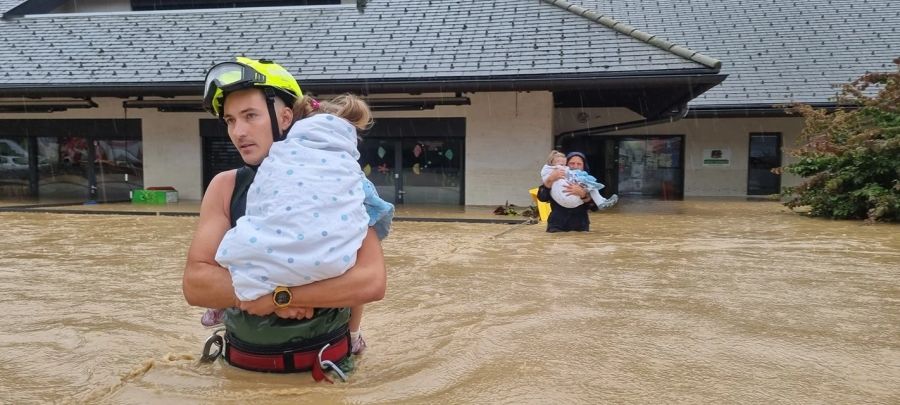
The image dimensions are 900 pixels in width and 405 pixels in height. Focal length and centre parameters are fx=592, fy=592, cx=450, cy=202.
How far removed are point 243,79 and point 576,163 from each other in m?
5.77

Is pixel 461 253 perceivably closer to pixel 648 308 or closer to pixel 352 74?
pixel 648 308

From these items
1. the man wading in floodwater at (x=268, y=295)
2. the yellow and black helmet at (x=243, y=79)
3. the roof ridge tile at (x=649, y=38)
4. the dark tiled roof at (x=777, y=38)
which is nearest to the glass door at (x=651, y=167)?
the dark tiled roof at (x=777, y=38)

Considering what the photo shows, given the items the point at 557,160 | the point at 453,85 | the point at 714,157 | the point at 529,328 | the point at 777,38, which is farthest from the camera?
the point at 777,38

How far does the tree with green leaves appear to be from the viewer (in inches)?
339

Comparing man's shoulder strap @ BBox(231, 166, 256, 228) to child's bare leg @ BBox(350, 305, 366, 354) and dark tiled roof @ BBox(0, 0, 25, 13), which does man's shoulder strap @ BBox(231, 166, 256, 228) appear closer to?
child's bare leg @ BBox(350, 305, 366, 354)

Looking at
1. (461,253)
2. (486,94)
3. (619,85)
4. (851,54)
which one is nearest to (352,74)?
(486,94)

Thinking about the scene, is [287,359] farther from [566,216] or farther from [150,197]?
[150,197]

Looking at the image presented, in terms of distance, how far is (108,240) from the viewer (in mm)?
7227

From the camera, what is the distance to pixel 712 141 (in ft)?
53.7

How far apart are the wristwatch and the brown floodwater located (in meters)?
0.47

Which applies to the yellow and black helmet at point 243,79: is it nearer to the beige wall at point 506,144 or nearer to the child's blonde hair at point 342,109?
the child's blonde hair at point 342,109

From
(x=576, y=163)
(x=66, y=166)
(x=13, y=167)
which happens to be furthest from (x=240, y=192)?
(x=13, y=167)

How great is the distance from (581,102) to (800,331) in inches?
523

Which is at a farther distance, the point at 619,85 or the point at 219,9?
the point at 219,9
